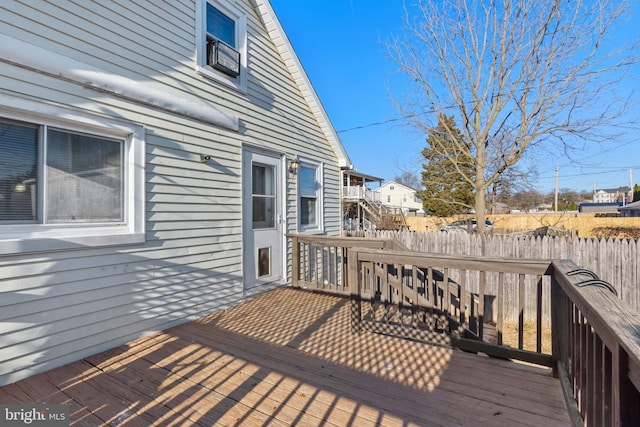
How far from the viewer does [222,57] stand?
13.8 ft

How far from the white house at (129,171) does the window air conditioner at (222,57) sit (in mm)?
19

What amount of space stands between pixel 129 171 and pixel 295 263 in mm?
2952

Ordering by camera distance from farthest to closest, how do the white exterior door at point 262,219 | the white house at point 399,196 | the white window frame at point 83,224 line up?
the white house at point 399,196 → the white exterior door at point 262,219 → the white window frame at point 83,224

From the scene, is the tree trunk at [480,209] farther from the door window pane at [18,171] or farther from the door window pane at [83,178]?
the door window pane at [18,171]

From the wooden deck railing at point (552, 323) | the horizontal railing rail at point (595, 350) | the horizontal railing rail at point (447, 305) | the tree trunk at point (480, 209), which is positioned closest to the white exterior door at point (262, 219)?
the wooden deck railing at point (552, 323)

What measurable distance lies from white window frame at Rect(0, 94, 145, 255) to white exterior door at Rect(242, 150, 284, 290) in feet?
5.25

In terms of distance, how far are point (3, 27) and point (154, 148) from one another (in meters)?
1.38

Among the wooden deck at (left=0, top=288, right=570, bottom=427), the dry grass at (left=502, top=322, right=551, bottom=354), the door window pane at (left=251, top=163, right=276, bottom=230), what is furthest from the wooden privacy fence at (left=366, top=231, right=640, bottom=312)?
the door window pane at (left=251, top=163, right=276, bottom=230)

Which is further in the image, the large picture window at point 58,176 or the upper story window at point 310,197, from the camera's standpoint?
the upper story window at point 310,197

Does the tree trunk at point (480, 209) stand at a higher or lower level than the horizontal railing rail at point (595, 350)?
higher

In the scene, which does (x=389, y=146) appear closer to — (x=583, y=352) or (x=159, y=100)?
(x=159, y=100)

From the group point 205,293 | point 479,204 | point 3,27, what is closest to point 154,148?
point 3,27

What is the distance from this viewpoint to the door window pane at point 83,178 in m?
2.68

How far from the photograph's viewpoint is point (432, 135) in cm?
952
